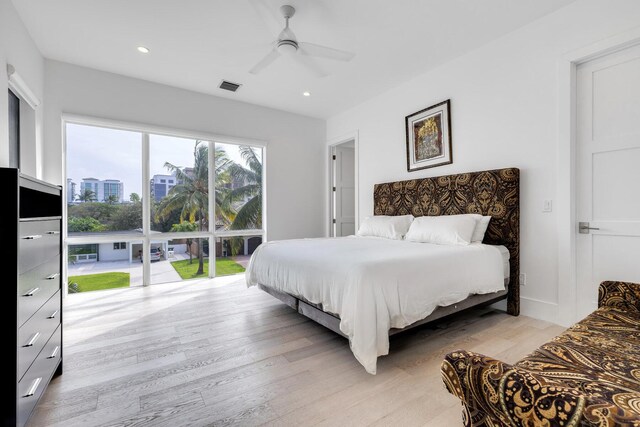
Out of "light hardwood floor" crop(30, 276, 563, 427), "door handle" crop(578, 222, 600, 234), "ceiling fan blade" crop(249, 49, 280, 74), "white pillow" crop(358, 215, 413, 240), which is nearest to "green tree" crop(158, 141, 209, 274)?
"light hardwood floor" crop(30, 276, 563, 427)

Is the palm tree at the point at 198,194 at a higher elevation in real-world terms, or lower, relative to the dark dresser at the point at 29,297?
higher

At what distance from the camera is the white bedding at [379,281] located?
6.06ft

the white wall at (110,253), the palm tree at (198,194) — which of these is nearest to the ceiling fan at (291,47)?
the palm tree at (198,194)

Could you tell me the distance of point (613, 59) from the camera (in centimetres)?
238

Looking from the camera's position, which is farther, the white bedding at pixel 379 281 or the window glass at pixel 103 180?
the window glass at pixel 103 180

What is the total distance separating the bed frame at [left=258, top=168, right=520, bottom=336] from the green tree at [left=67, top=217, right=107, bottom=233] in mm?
2447

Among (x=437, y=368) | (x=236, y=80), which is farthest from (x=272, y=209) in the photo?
(x=437, y=368)

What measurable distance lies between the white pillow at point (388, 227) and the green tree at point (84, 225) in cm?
348

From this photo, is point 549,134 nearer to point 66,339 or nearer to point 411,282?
point 411,282

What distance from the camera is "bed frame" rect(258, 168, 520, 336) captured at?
2.46m

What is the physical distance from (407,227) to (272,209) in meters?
2.37

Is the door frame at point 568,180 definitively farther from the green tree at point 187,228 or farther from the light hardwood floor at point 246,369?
the green tree at point 187,228

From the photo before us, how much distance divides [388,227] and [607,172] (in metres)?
2.04

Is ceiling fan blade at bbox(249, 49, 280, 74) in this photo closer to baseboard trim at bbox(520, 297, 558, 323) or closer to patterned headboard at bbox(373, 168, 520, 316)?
patterned headboard at bbox(373, 168, 520, 316)
